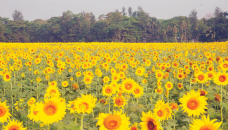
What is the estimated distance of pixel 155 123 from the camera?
1275mm

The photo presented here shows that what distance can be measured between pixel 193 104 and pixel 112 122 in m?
0.82

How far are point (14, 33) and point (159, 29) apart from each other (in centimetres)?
4734

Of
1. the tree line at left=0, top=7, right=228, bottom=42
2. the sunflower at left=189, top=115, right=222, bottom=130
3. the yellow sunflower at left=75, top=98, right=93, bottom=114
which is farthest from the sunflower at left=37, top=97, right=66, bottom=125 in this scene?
the tree line at left=0, top=7, right=228, bottom=42

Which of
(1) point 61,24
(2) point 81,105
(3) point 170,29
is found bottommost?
(2) point 81,105

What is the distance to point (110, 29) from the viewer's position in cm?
4938

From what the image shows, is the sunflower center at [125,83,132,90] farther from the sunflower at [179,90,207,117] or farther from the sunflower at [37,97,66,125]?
the sunflower at [37,97,66,125]

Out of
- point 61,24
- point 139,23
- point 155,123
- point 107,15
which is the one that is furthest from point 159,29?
point 155,123

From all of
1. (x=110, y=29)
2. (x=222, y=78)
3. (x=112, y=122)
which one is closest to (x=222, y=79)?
(x=222, y=78)

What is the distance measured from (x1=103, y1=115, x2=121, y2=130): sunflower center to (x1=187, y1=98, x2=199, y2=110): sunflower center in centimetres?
73

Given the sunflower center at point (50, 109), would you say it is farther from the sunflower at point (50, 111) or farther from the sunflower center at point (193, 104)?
the sunflower center at point (193, 104)

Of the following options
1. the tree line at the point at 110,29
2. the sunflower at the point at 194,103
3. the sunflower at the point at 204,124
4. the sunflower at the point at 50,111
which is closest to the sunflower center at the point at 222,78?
the sunflower at the point at 194,103

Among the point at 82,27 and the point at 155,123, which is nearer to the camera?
the point at 155,123

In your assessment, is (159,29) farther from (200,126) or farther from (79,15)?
(200,126)

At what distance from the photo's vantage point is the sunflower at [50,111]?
1.31 m
